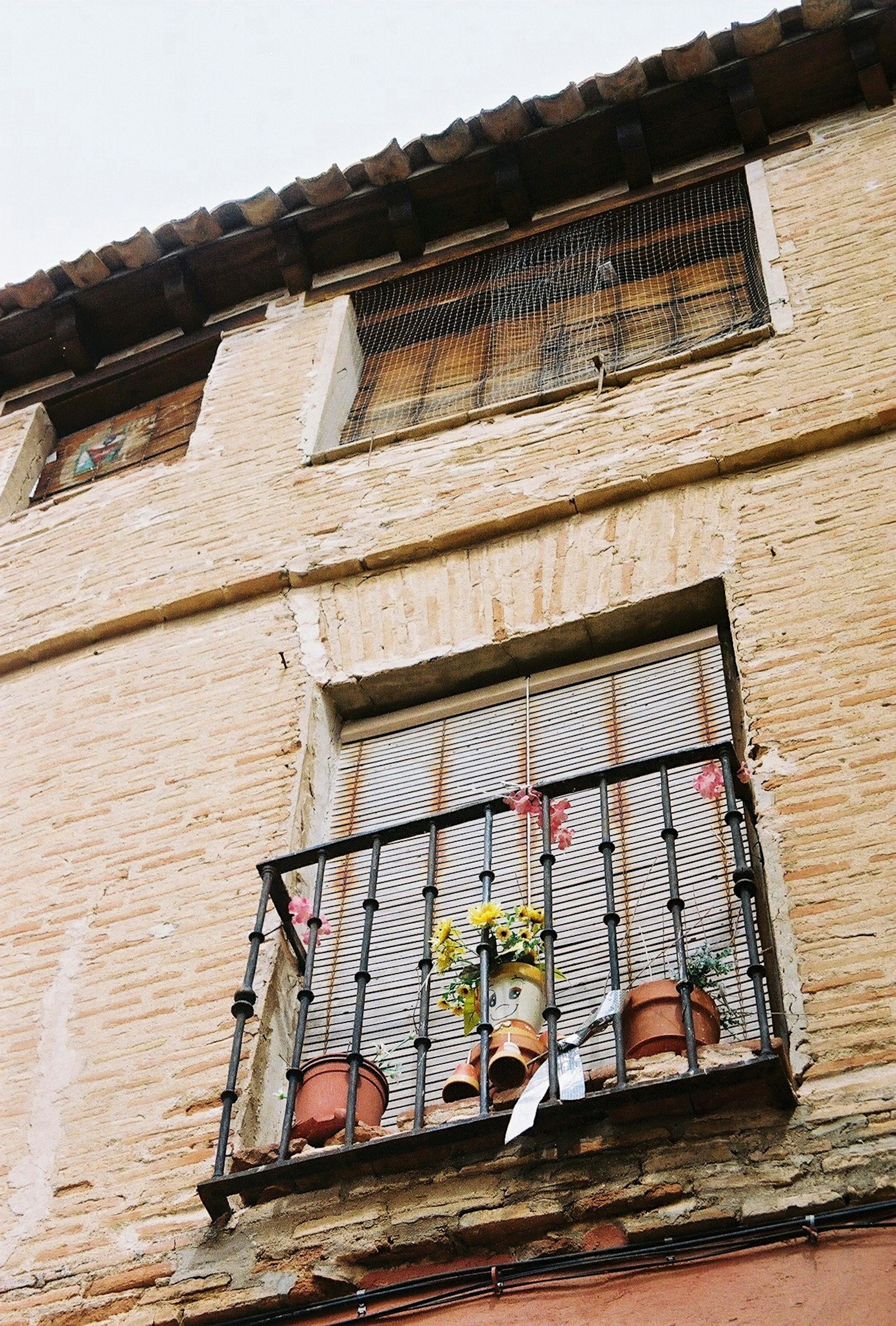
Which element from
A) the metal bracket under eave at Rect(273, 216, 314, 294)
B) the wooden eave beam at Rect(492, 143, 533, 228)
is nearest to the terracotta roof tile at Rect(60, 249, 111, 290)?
the metal bracket under eave at Rect(273, 216, 314, 294)

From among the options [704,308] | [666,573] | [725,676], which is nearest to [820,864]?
[725,676]

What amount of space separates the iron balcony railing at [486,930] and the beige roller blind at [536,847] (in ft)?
0.16

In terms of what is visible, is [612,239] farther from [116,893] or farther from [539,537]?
[116,893]

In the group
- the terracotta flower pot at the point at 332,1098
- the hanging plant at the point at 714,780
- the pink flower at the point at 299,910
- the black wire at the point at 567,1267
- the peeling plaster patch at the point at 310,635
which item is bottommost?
the black wire at the point at 567,1267

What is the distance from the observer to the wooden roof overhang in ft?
25.9

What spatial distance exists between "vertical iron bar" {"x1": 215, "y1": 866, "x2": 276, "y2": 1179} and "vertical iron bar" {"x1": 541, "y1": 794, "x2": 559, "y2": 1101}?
83 cm

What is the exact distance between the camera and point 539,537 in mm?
6012

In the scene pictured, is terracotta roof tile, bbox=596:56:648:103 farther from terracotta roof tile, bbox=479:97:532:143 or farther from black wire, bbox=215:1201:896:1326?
black wire, bbox=215:1201:896:1326

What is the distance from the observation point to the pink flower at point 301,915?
4711 mm

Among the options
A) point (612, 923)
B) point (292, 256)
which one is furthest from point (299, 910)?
point (292, 256)

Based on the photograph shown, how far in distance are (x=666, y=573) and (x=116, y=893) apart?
2.27 meters

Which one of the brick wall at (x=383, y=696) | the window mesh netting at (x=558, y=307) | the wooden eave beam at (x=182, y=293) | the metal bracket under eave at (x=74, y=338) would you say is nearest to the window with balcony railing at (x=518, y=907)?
the brick wall at (x=383, y=696)

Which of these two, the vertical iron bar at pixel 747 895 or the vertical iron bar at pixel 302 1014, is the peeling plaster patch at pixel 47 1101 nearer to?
the vertical iron bar at pixel 302 1014

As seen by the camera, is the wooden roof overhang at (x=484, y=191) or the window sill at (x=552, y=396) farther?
the wooden roof overhang at (x=484, y=191)
